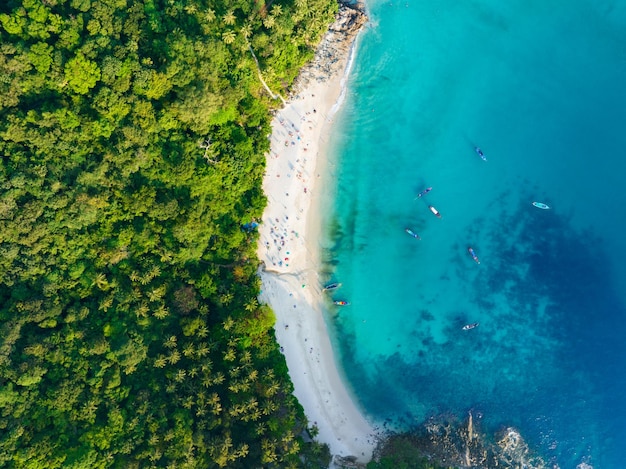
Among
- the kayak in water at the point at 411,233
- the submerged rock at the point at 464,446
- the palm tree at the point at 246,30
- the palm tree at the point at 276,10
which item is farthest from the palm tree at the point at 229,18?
the submerged rock at the point at 464,446

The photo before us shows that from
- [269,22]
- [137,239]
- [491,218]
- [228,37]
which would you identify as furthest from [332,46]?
[137,239]

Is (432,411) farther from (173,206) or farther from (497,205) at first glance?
(173,206)

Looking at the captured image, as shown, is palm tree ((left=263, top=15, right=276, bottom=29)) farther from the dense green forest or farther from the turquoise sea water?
the turquoise sea water

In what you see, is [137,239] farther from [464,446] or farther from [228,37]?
[464,446]

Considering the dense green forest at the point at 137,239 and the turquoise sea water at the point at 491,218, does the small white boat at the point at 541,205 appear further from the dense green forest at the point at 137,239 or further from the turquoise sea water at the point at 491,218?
the dense green forest at the point at 137,239

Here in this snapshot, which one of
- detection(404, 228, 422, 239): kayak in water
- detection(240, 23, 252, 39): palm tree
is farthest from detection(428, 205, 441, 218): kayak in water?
detection(240, 23, 252, 39): palm tree

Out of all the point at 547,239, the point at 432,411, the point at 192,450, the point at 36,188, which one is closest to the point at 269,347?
the point at 192,450
